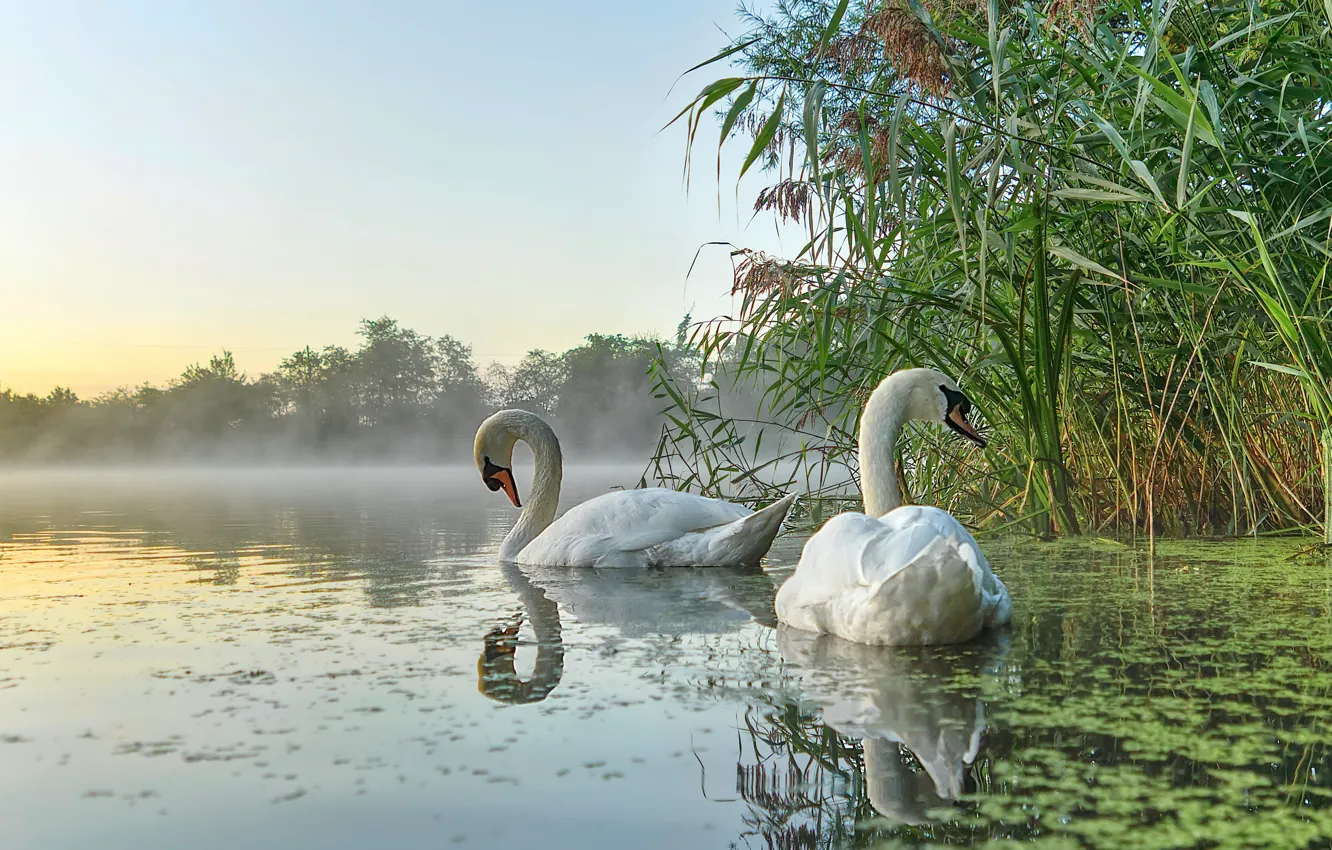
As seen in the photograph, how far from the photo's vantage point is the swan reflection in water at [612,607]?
2.60m

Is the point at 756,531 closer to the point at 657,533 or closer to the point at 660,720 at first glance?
the point at 657,533

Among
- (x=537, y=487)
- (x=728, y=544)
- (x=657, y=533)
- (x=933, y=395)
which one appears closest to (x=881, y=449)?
(x=933, y=395)

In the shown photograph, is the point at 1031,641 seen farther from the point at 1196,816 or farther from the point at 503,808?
the point at 503,808

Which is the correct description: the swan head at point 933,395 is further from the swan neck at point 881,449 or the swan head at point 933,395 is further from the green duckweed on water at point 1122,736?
the green duckweed on water at point 1122,736

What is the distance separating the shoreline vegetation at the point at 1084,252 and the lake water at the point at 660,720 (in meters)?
0.73

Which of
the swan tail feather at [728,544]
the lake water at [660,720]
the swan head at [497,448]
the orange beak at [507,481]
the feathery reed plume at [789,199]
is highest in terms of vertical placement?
the feathery reed plume at [789,199]

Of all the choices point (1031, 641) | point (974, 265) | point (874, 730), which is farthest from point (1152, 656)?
point (974, 265)

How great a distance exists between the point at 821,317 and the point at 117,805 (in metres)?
3.29

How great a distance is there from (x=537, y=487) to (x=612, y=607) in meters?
2.11

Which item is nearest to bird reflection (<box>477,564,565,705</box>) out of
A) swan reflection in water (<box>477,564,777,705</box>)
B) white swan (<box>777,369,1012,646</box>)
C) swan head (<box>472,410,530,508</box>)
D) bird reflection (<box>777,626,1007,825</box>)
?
swan reflection in water (<box>477,564,777,705</box>)

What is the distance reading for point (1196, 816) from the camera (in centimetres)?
154

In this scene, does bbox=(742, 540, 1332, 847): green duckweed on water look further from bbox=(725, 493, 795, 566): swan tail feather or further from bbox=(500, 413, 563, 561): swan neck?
bbox=(500, 413, 563, 561): swan neck

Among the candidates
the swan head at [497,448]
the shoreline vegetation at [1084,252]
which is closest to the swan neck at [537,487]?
the swan head at [497,448]

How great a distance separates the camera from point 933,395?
3.90 metres
